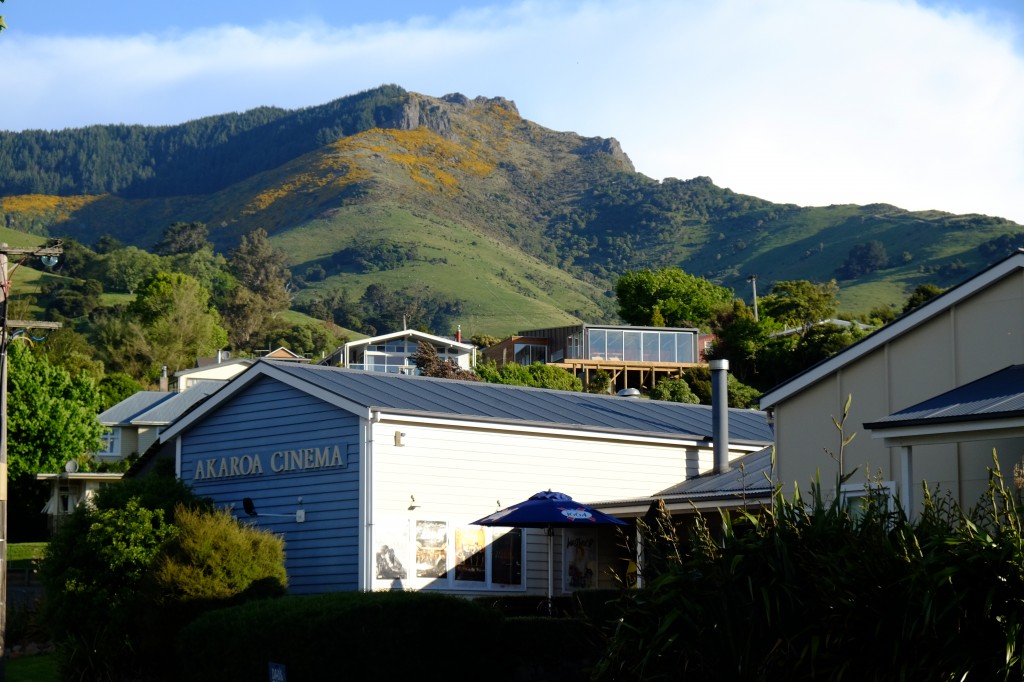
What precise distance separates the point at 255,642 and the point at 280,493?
696cm

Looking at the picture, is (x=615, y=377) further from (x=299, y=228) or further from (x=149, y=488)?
(x=299, y=228)

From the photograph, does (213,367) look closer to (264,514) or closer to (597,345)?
(597,345)

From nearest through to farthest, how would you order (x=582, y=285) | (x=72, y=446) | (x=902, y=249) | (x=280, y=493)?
(x=280, y=493) < (x=72, y=446) < (x=902, y=249) < (x=582, y=285)

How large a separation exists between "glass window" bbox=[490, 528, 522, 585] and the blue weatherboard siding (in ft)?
9.71

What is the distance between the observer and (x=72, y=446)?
52.1m

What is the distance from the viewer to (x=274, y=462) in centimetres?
2452

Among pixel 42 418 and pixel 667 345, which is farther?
pixel 667 345

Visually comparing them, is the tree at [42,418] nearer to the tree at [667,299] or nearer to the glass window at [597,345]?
the glass window at [597,345]

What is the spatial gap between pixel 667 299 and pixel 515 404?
206 ft

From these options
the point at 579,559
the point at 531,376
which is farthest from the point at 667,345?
the point at 579,559

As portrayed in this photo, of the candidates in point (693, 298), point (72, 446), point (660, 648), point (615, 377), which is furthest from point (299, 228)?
point (660, 648)

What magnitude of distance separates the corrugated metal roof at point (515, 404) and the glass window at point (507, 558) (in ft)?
7.20

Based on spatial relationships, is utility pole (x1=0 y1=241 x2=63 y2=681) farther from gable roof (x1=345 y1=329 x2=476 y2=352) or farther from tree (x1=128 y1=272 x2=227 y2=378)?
tree (x1=128 y1=272 x2=227 y2=378)

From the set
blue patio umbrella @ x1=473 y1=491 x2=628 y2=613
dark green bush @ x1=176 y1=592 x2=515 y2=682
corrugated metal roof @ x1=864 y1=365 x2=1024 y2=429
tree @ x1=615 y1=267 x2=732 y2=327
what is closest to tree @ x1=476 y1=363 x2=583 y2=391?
tree @ x1=615 y1=267 x2=732 y2=327
